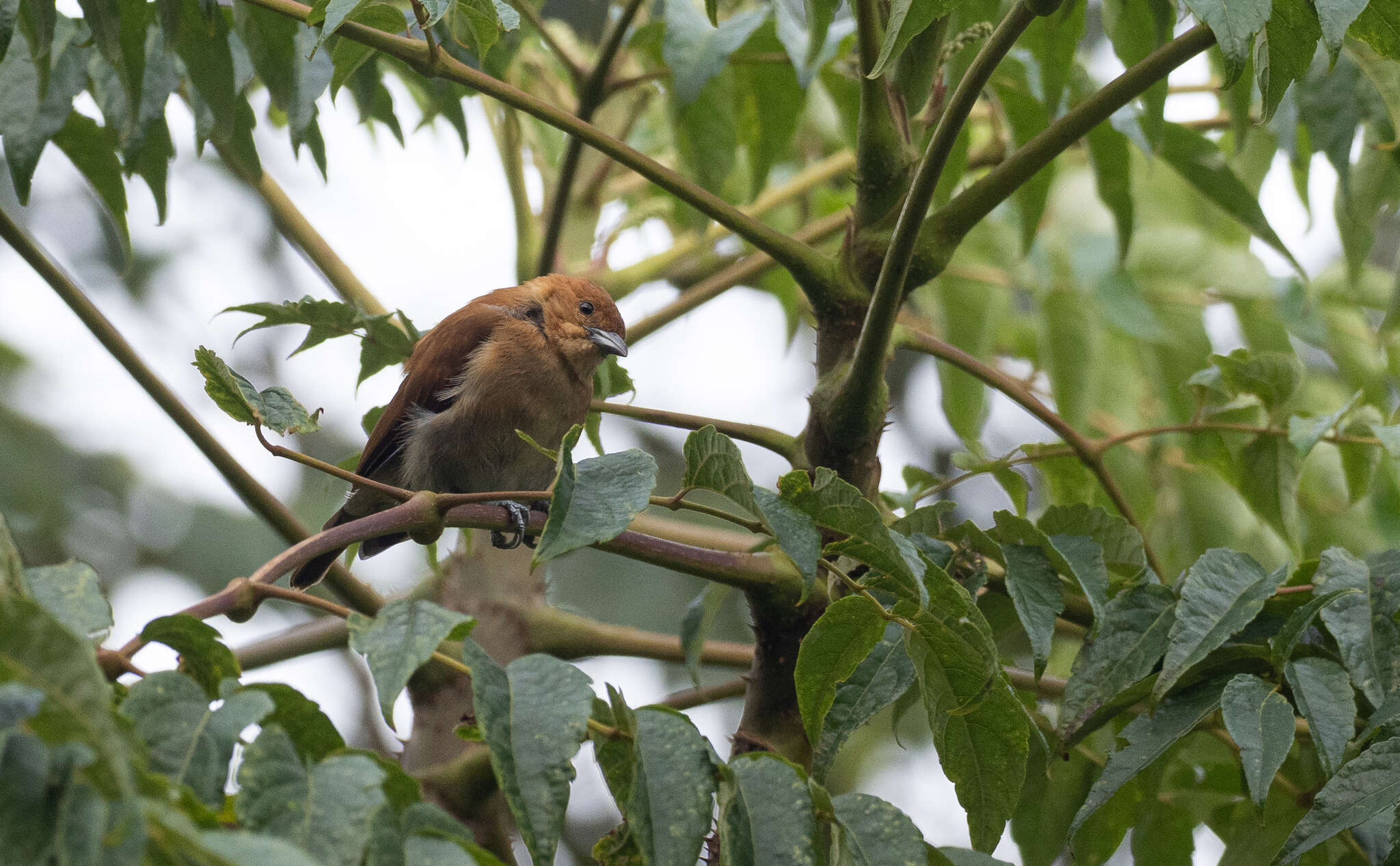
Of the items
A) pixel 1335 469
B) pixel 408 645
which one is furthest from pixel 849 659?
pixel 1335 469

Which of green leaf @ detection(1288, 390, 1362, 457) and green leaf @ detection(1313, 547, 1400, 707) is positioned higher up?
green leaf @ detection(1288, 390, 1362, 457)

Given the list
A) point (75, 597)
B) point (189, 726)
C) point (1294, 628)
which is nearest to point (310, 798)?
point (189, 726)

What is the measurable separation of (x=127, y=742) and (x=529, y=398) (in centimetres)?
260

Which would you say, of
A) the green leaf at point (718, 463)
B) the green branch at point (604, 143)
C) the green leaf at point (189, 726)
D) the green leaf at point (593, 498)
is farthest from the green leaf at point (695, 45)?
the green leaf at point (189, 726)

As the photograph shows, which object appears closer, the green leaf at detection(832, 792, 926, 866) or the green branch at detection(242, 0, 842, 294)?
the green leaf at detection(832, 792, 926, 866)

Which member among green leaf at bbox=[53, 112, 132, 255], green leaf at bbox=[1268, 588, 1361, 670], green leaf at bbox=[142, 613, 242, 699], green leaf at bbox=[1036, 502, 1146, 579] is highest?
green leaf at bbox=[53, 112, 132, 255]

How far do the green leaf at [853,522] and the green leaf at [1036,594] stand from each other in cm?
35

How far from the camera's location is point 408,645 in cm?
142

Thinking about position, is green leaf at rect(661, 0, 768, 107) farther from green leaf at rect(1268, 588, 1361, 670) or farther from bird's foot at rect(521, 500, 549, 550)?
green leaf at rect(1268, 588, 1361, 670)

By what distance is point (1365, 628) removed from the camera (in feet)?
6.20

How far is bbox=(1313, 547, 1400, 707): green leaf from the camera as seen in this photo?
1.85 meters

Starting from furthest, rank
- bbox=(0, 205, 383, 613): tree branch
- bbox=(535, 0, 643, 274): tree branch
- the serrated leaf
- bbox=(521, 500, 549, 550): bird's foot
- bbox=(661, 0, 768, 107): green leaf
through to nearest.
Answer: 1. bbox=(521, 500, 549, 550): bird's foot
2. bbox=(535, 0, 643, 274): tree branch
3. bbox=(661, 0, 768, 107): green leaf
4. bbox=(0, 205, 383, 613): tree branch
5. the serrated leaf

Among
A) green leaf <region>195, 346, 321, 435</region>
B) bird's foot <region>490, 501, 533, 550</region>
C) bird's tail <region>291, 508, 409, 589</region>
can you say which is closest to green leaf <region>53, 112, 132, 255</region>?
bird's tail <region>291, 508, 409, 589</region>

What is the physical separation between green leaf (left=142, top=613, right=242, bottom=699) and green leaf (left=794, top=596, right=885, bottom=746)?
2.44 feet
